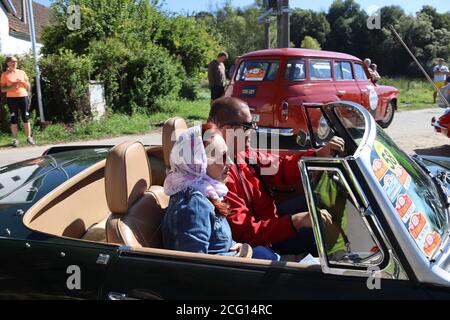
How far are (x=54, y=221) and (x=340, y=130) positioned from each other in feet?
5.76

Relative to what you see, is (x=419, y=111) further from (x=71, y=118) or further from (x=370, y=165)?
(x=370, y=165)

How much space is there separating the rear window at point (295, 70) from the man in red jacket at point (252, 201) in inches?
231

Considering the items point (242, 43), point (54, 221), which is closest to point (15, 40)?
point (54, 221)

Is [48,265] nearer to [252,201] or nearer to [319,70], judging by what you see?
[252,201]

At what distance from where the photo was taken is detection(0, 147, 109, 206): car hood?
2.56 m

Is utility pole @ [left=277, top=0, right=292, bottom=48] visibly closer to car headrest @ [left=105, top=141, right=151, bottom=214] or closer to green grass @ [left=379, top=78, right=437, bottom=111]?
green grass @ [left=379, top=78, right=437, bottom=111]

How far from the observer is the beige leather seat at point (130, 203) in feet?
7.19

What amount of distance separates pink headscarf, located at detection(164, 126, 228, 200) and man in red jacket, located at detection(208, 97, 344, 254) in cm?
27

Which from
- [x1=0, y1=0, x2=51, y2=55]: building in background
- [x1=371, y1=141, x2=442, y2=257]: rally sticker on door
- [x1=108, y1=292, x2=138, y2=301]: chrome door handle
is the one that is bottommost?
[x1=108, y1=292, x2=138, y2=301]: chrome door handle

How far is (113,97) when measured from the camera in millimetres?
12531

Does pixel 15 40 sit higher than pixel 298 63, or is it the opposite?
pixel 15 40

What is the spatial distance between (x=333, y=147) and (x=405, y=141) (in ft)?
23.6

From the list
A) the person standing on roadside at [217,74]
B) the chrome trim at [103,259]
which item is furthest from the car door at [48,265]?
the person standing on roadside at [217,74]

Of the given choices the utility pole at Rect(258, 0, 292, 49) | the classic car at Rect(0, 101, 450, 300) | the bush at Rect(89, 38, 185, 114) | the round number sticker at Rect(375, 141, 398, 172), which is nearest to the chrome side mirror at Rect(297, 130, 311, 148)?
the classic car at Rect(0, 101, 450, 300)
